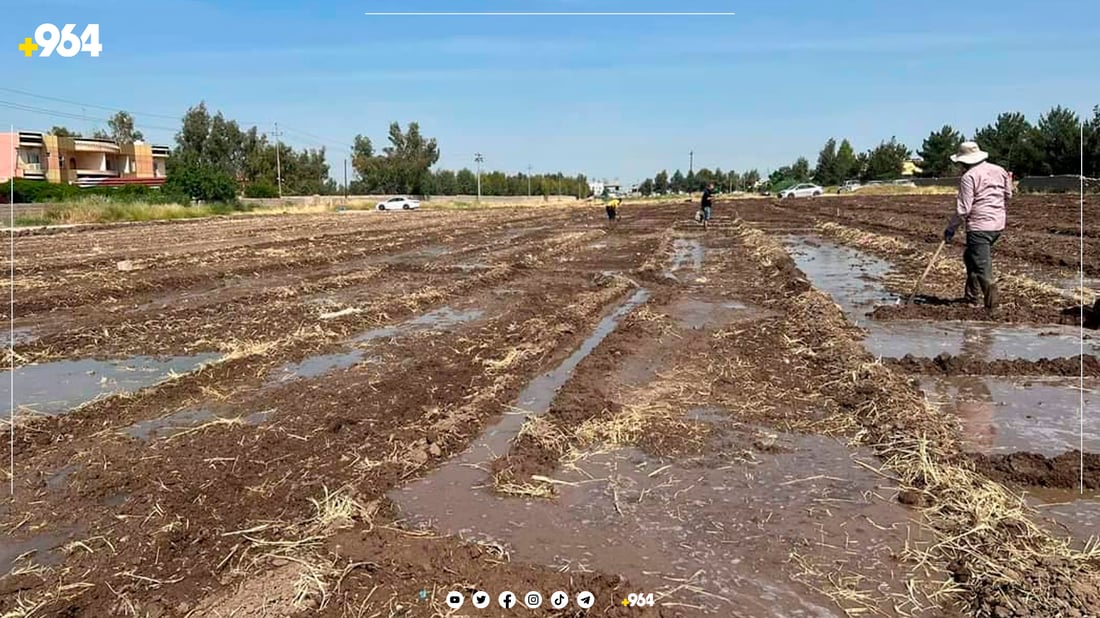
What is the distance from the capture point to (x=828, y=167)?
98688mm

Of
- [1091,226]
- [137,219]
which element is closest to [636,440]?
[1091,226]

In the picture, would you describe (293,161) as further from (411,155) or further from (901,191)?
(901,191)

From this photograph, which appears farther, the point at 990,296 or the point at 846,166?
the point at 846,166

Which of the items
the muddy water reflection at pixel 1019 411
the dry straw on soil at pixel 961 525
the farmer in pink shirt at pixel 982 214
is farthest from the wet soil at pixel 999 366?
the farmer in pink shirt at pixel 982 214

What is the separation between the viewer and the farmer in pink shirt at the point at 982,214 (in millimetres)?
8984

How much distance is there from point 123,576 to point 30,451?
2286 mm

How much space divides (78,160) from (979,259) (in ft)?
266

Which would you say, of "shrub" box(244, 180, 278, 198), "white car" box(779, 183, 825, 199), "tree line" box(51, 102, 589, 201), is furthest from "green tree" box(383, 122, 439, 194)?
"white car" box(779, 183, 825, 199)

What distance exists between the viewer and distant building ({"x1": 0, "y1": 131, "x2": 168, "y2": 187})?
64062mm

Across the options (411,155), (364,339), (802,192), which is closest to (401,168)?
(411,155)

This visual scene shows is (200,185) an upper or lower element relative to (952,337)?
upper

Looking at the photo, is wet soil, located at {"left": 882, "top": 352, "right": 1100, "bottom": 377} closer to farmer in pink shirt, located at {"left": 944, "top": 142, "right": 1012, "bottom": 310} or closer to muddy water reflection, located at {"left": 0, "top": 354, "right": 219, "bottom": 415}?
farmer in pink shirt, located at {"left": 944, "top": 142, "right": 1012, "bottom": 310}

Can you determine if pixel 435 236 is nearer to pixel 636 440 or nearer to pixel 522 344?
pixel 522 344

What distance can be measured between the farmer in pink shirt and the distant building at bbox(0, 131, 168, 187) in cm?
6744
